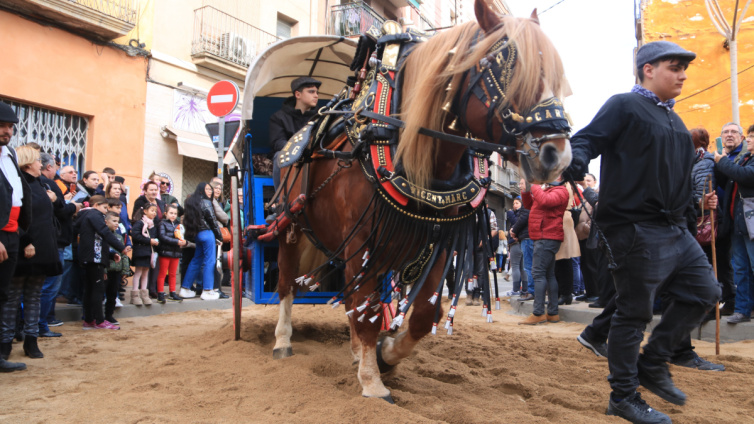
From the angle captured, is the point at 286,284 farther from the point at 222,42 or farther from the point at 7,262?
the point at 222,42

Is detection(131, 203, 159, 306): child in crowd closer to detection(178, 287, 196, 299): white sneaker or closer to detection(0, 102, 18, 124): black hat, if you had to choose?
detection(178, 287, 196, 299): white sneaker

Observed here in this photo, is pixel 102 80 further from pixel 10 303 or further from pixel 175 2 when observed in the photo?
pixel 10 303

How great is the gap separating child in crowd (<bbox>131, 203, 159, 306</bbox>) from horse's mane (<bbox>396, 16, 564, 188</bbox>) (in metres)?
5.06

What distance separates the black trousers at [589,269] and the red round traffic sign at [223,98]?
485 cm

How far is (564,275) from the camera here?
6715 millimetres

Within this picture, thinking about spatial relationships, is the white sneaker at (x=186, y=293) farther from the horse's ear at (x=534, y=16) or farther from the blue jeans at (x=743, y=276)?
the blue jeans at (x=743, y=276)

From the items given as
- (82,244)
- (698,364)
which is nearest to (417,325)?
(698,364)

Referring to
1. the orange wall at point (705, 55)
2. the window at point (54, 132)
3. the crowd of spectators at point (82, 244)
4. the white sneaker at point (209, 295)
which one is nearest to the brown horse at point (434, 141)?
the crowd of spectators at point (82, 244)

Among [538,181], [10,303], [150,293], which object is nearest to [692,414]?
[538,181]

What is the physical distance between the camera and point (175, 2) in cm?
1188

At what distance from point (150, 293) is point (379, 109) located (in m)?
5.76

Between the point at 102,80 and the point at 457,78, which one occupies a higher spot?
the point at 102,80

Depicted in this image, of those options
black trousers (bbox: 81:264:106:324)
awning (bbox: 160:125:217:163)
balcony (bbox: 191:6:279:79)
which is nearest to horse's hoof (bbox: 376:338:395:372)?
black trousers (bbox: 81:264:106:324)

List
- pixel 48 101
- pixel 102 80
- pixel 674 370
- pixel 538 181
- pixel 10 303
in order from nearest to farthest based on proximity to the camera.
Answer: pixel 538 181 → pixel 674 370 → pixel 10 303 → pixel 48 101 → pixel 102 80
